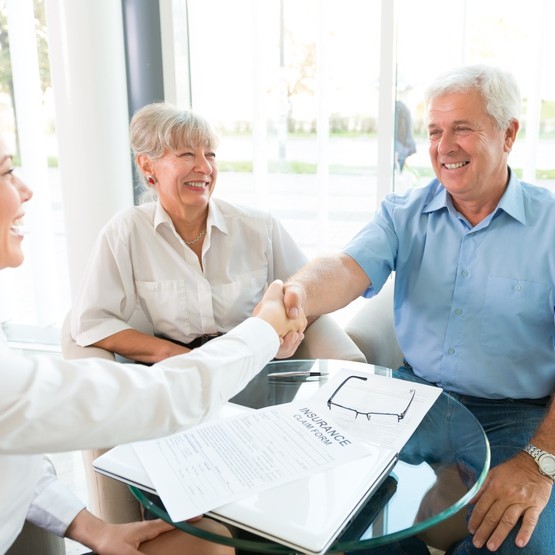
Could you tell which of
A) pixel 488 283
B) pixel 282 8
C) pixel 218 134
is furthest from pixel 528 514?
pixel 282 8

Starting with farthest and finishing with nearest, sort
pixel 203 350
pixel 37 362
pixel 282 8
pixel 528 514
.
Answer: pixel 282 8 → pixel 528 514 → pixel 203 350 → pixel 37 362

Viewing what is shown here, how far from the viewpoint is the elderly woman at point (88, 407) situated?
0.94 m

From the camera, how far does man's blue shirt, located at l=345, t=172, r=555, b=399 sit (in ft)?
5.86

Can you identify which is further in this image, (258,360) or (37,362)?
(258,360)

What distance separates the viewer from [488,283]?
1.82m

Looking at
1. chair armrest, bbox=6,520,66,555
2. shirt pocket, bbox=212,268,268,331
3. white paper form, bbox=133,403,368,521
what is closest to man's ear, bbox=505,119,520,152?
shirt pocket, bbox=212,268,268,331

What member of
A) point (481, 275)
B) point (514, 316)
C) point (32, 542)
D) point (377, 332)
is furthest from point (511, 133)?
point (32, 542)

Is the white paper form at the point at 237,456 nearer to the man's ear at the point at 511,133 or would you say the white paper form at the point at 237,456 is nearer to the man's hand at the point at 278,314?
the man's hand at the point at 278,314

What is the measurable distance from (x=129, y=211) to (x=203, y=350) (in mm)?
1179

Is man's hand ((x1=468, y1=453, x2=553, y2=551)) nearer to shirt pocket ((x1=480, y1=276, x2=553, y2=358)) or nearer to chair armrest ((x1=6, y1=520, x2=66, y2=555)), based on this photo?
shirt pocket ((x1=480, y1=276, x2=553, y2=358))

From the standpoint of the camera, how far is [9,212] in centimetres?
121

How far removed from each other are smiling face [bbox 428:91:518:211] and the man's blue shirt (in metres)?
0.07

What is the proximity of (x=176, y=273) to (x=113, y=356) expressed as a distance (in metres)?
0.35

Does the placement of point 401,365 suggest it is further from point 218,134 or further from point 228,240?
point 218,134
